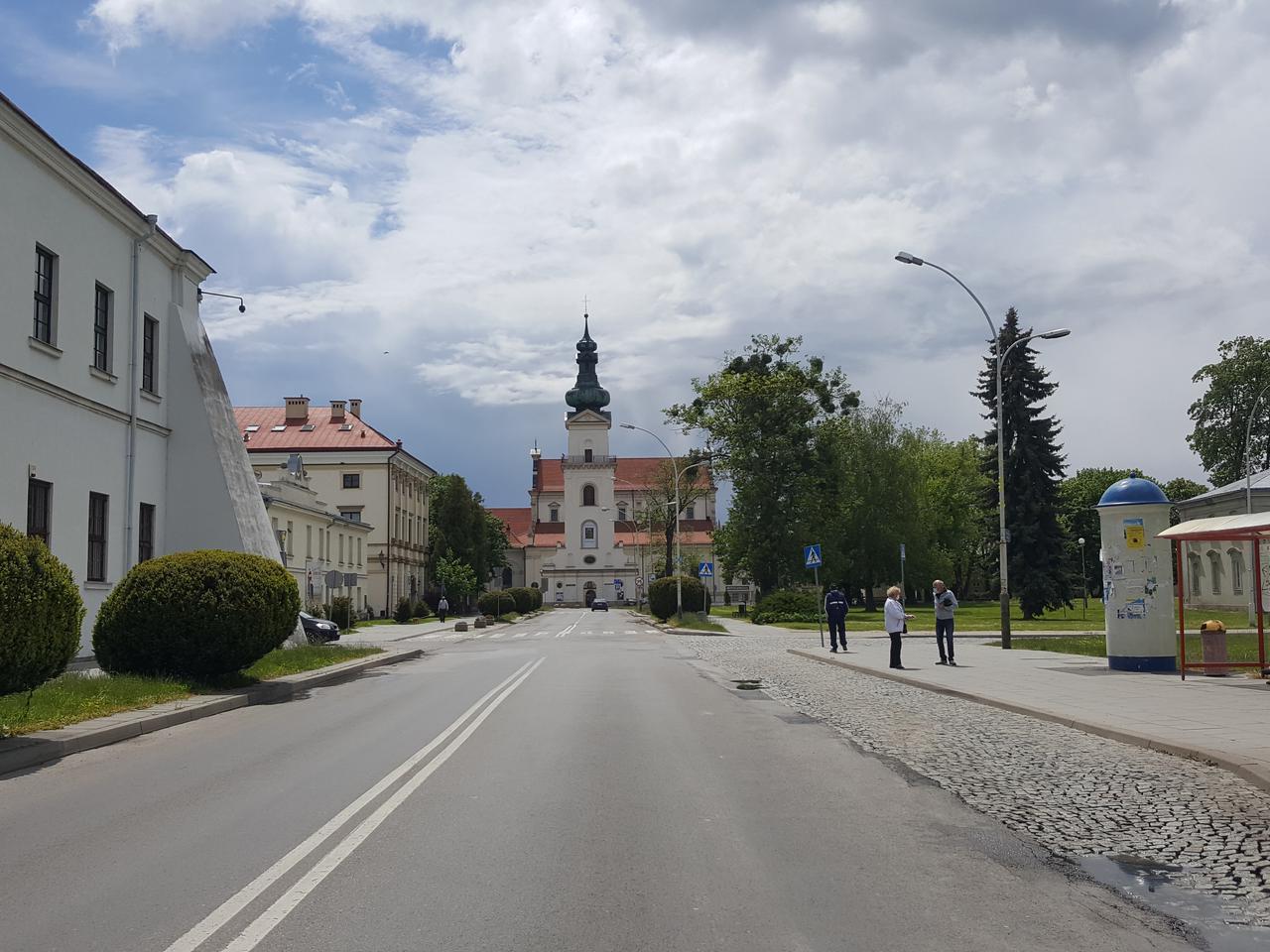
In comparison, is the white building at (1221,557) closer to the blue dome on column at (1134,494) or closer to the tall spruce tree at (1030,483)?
the tall spruce tree at (1030,483)

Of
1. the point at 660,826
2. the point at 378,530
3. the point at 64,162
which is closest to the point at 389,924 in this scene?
the point at 660,826

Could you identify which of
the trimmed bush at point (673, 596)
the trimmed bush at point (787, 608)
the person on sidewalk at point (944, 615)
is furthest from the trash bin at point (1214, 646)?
the trimmed bush at point (673, 596)

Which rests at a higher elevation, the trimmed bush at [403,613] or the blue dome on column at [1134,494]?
the blue dome on column at [1134,494]

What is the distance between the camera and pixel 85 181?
2262cm

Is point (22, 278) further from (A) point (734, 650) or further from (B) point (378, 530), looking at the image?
(B) point (378, 530)

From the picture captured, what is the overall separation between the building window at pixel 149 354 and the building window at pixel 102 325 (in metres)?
1.29

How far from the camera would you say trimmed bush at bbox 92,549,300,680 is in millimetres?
16344

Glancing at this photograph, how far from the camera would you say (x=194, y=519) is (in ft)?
86.7

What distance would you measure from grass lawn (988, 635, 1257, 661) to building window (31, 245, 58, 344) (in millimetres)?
22586

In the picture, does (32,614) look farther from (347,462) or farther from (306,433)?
(306,433)

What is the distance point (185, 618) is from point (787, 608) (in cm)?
4230

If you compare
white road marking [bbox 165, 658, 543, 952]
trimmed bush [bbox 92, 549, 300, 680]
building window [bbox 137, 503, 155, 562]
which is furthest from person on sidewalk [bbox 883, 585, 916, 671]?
building window [bbox 137, 503, 155, 562]

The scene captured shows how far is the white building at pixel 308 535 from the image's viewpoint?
54031 mm

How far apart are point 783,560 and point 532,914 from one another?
57.1 m
